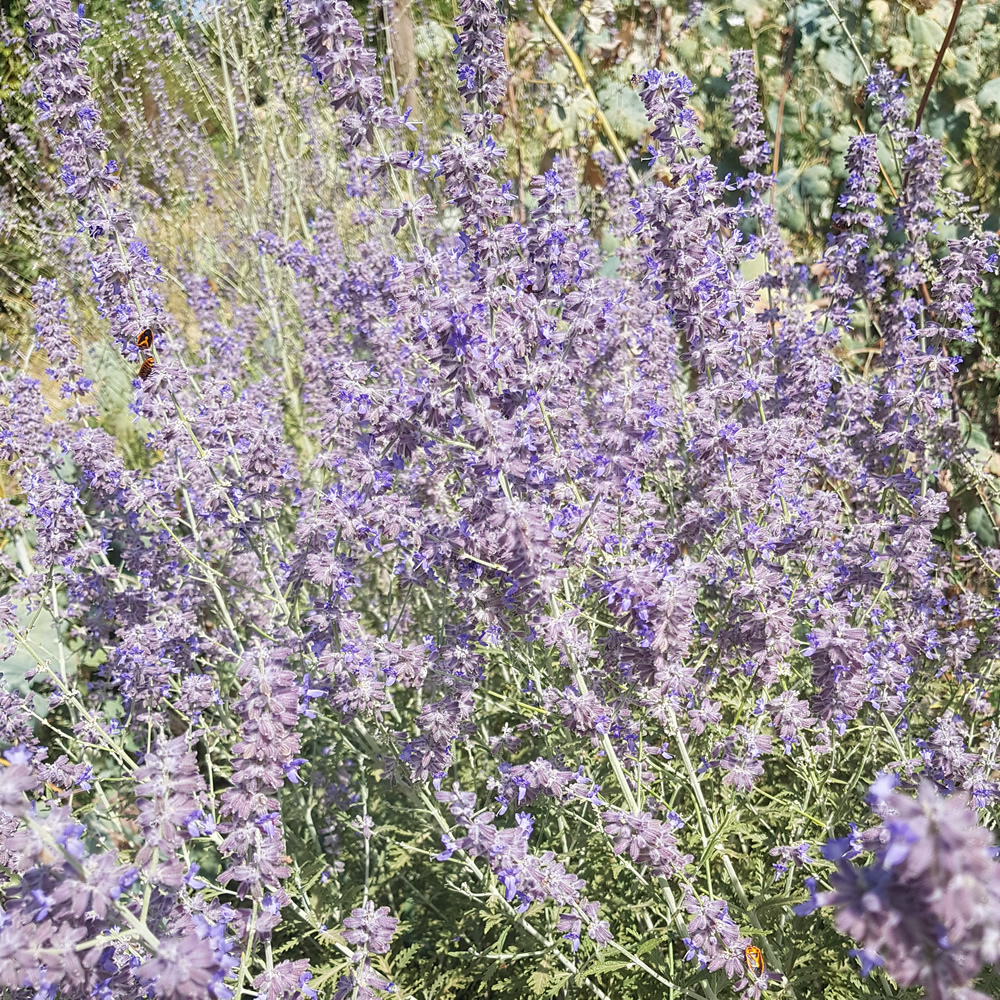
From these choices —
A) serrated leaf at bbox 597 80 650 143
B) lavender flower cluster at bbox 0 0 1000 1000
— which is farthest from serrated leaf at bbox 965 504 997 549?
serrated leaf at bbox 597 80 650 143

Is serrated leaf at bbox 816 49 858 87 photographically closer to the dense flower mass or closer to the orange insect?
the orange insect

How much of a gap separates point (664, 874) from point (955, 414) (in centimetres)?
329

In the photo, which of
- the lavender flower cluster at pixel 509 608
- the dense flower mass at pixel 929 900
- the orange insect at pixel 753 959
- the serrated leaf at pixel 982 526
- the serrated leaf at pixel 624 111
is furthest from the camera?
the serrated leaf at pixel 624 111

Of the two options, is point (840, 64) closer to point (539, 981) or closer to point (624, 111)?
point (624, 111)

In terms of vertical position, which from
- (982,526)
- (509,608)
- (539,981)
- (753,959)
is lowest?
(539,981)

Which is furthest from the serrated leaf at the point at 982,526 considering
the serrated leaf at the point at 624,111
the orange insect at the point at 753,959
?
the serrated leaf at the point at 624,111

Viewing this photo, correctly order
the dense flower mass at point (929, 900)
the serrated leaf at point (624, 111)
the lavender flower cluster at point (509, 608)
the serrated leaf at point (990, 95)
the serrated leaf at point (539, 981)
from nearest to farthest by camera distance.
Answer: the dense flower mass at point (929, 900) → the lavender flower cluster at point (509, 608) → the serrated leaf at point (539, 981) → the serrated leaf at point (990, 95) → the serrated leaf at point (624, 111)

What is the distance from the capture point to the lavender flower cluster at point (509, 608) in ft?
8.40

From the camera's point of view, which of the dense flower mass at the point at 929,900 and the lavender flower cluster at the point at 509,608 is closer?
the dense flower mass at the point at 929,900

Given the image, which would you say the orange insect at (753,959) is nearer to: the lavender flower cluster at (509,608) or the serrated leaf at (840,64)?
the lavender flower cluster at (509,608)

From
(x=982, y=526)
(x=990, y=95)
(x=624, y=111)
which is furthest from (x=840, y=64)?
(x=982, y=526)

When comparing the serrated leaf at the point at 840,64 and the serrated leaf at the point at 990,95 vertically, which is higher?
the serrated leaf at the point at 840,64

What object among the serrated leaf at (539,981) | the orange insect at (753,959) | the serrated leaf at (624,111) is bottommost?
the serrated leaf at (539,981)

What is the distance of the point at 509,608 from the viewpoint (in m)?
3.13
